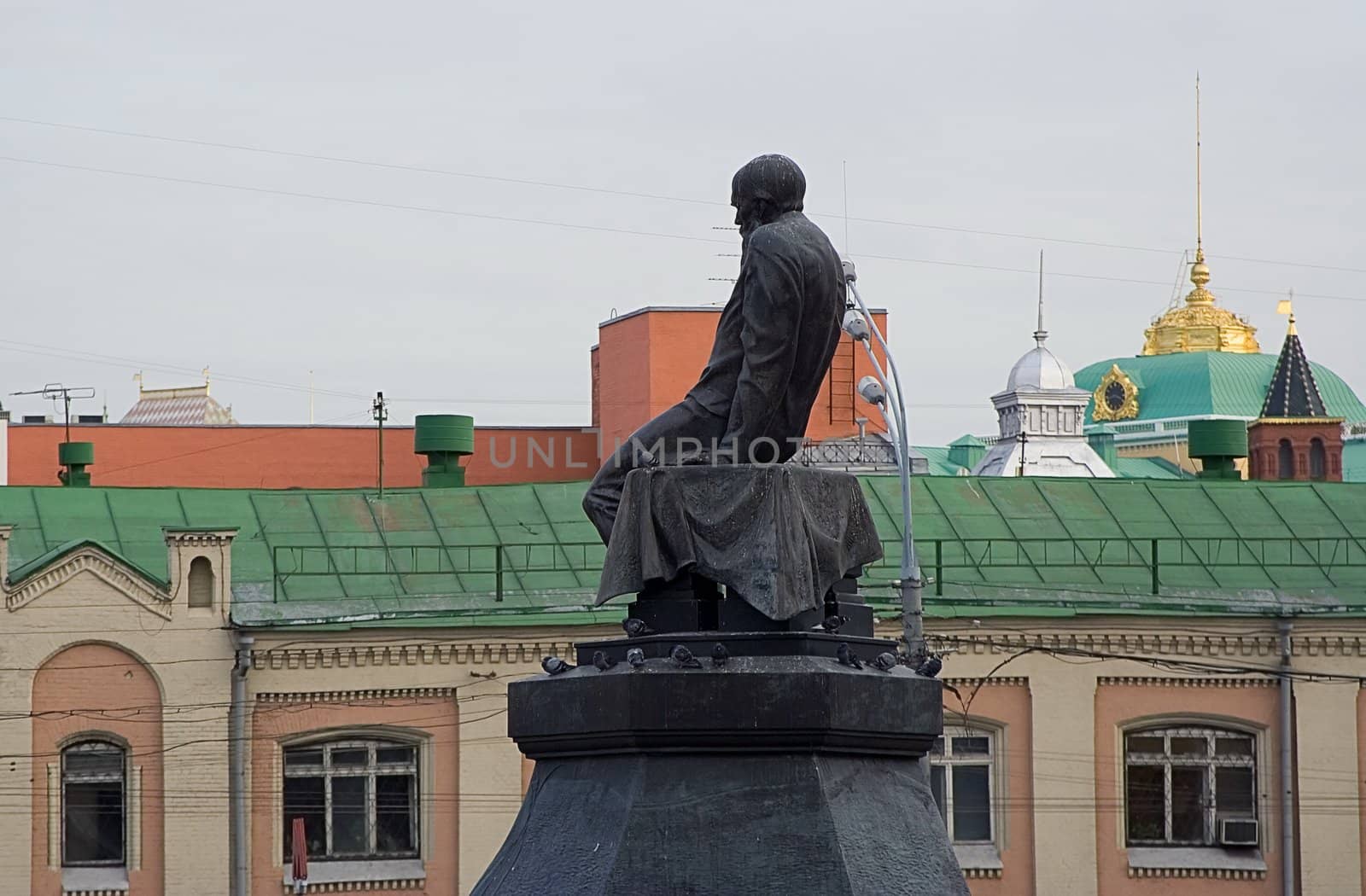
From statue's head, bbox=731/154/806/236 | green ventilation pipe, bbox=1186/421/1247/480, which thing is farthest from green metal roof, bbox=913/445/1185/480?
→ statue's head, bbox=731/154/806/236

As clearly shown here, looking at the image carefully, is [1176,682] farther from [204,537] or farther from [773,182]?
[773,182]

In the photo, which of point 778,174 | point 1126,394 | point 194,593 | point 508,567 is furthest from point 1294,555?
point 1126,394

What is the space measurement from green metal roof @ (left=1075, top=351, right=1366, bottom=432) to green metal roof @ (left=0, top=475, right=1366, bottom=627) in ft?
282

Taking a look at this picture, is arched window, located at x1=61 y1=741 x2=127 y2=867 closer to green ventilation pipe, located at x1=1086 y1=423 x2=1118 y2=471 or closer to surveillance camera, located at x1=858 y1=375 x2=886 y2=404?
surveillance camera, located at x1=858 y1=375 x2=886 y2=404

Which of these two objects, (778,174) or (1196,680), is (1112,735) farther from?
(778,174)

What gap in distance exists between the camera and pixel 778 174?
12086mm

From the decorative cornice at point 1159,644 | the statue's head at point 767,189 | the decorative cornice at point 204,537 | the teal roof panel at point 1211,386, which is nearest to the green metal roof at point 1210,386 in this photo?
the teal roof panel at point 1211,386

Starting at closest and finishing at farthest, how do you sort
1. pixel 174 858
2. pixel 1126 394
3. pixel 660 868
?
pixel 660 868
pixel 174 858
pixel 1126 394

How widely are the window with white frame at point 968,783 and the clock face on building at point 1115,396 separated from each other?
96146mm

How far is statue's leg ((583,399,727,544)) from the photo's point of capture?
12.0 metres

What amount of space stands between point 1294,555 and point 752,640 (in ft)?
85.4

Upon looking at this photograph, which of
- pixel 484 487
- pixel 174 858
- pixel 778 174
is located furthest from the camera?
pixel 484 487

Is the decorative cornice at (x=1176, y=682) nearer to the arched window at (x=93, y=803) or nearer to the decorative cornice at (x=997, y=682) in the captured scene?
the decorative cornice at (x=997, y=682)

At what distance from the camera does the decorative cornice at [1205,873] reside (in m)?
33.8
